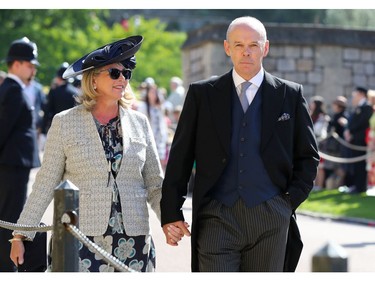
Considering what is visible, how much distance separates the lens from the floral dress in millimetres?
6117

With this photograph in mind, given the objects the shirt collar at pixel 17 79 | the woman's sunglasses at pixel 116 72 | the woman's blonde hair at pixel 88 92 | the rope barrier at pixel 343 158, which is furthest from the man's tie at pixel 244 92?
the rope barrier at pixel 343 158

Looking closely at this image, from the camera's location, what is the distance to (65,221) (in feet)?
16.4

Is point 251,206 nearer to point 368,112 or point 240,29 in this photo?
point 240,29

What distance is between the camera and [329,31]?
80.2 ft

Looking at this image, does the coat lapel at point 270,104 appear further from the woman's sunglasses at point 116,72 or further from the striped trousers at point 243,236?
the woman's sunglasses at point 116,72

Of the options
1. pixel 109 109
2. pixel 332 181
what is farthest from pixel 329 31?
pixel 109 109

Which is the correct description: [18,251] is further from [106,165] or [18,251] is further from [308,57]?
[308,57]

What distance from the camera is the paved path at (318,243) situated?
1007 cm

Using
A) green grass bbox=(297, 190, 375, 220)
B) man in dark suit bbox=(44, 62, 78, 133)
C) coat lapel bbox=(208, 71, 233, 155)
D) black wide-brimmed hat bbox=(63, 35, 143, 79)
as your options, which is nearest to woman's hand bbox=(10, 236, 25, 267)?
black wide-brimmed hat bbox=(63, 35, 143, 79)

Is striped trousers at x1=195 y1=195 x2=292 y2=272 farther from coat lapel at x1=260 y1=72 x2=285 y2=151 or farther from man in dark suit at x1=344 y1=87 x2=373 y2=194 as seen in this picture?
man in dark suit at x1=344 y1=87 x2=373 y2=194

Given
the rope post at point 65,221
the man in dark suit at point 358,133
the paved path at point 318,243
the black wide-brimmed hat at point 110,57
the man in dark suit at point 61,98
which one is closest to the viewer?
the rope post at point 65,221

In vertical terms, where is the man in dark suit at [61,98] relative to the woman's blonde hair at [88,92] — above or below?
below

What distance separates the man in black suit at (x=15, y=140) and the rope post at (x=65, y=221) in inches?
162

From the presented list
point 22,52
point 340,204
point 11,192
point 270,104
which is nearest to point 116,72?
point 270,104
